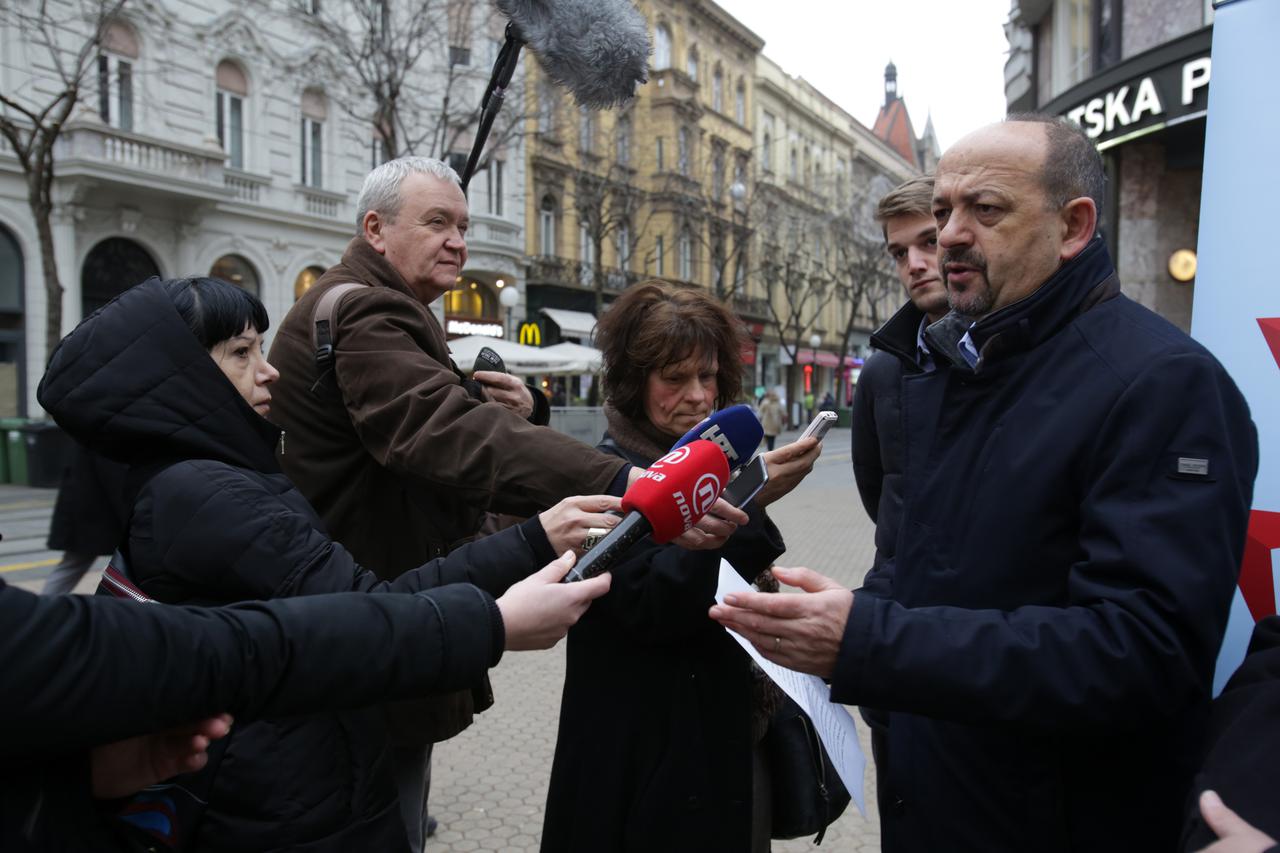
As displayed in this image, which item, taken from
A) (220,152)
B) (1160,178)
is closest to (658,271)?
(220,152)

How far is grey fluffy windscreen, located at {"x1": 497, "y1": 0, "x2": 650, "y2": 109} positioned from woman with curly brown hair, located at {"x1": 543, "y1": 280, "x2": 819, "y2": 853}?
1.37m

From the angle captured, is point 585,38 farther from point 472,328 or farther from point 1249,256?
point 472,328

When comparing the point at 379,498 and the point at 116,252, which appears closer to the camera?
the point at 379,498

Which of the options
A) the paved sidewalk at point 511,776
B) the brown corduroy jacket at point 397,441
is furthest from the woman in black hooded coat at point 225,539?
the paved sidewalk at point 511,776

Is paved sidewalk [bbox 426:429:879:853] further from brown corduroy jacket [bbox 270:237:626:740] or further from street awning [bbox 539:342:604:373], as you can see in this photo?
street awning [bbox 539:342:604:373]

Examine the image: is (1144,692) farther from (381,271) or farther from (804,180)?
(804,180)

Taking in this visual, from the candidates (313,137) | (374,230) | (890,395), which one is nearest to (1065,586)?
(890,395)

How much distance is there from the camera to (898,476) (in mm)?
2898

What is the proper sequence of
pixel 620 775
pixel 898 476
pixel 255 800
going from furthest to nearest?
pixel 898 476 → pixel 620 775 → pixel 255 800

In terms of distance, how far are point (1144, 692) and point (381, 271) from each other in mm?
1914

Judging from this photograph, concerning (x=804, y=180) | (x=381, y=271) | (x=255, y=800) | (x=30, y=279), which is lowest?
(x=255, y=800)

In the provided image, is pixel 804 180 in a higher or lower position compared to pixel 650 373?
higher

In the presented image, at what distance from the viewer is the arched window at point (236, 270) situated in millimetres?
19953

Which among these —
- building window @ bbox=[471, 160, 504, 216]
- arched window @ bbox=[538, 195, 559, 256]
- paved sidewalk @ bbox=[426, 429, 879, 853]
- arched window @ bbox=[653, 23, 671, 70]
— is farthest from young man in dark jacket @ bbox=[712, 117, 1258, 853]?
arched window @ bbox=[653, 23, 671, 70]
